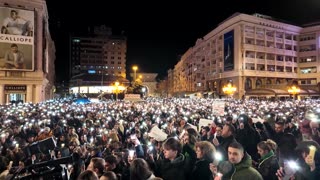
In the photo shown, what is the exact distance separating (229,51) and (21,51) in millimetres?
42316

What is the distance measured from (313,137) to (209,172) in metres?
3.66

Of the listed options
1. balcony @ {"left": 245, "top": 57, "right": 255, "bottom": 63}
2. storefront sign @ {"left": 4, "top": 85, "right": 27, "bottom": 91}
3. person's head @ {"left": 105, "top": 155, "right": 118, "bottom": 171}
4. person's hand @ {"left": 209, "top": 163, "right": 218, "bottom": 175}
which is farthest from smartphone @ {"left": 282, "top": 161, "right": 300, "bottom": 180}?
balcony @ {"left": 245, "top": 57, "right": 255, "bottom": 63}

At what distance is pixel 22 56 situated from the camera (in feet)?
158

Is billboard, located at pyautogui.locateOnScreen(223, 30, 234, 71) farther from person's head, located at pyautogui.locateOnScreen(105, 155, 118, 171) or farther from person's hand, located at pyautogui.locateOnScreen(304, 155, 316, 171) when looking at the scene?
person's head, located at pyautogui.locateOnScreen(105, 155, 118, 171)

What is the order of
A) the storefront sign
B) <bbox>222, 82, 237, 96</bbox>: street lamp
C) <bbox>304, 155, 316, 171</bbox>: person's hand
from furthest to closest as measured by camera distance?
<bbox>222, 82, 237, 96</bbox>: street lamp
the storefront sign
<bbox>304, 155, 316, 171</bbox>: person's hand

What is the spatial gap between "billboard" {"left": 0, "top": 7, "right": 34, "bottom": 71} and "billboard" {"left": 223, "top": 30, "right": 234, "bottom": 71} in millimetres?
40539

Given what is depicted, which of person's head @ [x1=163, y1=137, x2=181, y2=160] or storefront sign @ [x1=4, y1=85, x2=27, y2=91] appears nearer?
person's head @ [x1=163, y1=137, x2=181, y2=160]

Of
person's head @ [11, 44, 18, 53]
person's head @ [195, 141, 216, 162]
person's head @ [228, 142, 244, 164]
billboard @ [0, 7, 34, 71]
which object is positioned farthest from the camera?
person's head @ [11, 44, 18, 53]

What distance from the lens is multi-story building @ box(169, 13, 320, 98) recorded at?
6406 cm

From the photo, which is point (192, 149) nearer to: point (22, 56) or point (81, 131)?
point (81, 131)

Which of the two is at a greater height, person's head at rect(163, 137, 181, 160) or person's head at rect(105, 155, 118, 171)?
person's head at rect(163, 137, 181, 160)

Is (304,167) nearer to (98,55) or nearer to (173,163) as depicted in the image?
(173,163)

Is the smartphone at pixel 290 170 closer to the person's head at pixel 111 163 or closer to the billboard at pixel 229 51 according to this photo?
the person's head at pixel 111 163

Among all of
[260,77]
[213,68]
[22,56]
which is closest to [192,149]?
[22,56]
